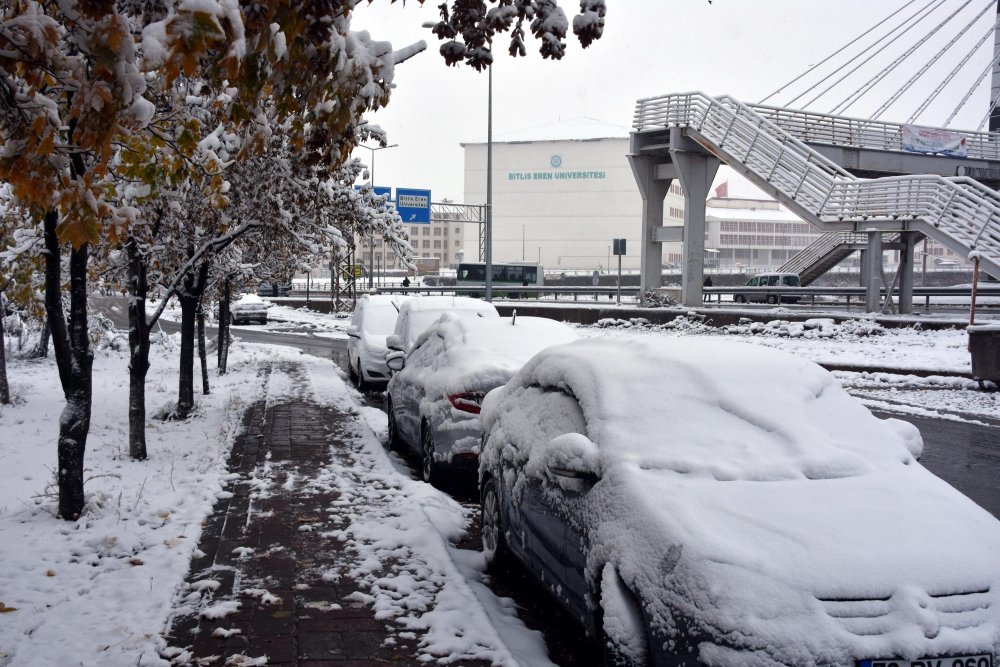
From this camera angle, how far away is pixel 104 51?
3254mm

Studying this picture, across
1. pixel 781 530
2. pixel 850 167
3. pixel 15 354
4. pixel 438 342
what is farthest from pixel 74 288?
pixel 850 167

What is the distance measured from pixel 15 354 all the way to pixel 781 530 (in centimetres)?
2539

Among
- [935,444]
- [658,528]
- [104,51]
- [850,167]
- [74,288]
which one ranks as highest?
[850,167]

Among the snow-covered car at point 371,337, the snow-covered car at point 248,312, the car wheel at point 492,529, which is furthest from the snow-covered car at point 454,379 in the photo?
the snow-covered car at point 248,312

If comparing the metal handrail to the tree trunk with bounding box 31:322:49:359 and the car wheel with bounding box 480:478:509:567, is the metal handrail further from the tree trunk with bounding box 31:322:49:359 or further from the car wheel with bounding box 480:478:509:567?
the car wheel with bounding box 480:478:509:567

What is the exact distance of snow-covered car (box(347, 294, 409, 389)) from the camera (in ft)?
52.7

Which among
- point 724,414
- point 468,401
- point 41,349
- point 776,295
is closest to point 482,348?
point 468,401

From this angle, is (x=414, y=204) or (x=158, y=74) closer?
(x=158, y=74)

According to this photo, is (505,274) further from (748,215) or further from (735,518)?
(748,215)

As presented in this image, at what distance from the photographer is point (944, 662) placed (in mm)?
3207

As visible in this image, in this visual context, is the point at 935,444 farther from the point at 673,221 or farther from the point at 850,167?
the point at 673,221

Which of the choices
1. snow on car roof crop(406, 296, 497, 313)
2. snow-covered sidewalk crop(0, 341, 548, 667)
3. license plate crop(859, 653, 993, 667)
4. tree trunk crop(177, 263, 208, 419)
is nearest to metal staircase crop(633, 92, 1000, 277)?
snow on car roof crop(406, 296, 497, 313)

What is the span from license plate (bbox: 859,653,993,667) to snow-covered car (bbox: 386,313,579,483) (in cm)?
460

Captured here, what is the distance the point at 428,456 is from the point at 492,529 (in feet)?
8.12
